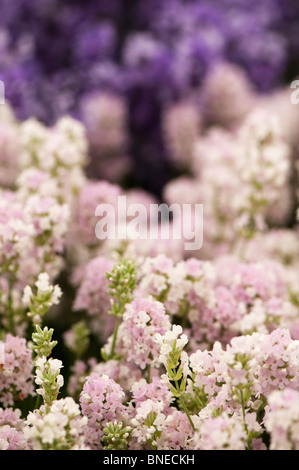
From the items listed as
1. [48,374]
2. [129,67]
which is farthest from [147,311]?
[129,67]

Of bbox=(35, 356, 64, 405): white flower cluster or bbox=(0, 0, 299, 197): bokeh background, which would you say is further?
bbox=(0, 0, 299, 197): bokeh background

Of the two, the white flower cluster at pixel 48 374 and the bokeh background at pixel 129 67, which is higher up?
the bokeh background at pixel 129 67

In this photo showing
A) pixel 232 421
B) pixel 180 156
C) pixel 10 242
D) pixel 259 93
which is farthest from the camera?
pixel 259 93

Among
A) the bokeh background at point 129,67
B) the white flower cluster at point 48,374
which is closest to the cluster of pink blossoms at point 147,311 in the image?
the white flower cluster at point 48,374

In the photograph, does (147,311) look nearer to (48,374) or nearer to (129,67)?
(48,374)

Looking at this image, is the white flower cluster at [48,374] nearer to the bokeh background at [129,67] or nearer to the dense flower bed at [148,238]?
the dense flower bed at [148,238]

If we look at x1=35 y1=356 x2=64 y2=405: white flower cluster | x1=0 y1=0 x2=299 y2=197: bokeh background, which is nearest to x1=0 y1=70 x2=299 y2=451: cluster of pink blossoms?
x1=35 y1=356 x2=64 y2=405: white flower cluster

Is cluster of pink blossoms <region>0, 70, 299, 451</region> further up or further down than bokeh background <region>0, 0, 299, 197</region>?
further down

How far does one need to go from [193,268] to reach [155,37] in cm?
102

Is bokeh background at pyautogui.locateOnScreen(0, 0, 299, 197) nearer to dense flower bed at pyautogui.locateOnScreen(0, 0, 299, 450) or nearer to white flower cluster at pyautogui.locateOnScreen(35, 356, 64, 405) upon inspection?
dense flower bed at pyautogui.locateOnScreen(0, 0, 299, 450)

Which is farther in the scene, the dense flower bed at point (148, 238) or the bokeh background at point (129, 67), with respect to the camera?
the bokeh background at point (129, 67)

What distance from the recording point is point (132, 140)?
5.05 ft
